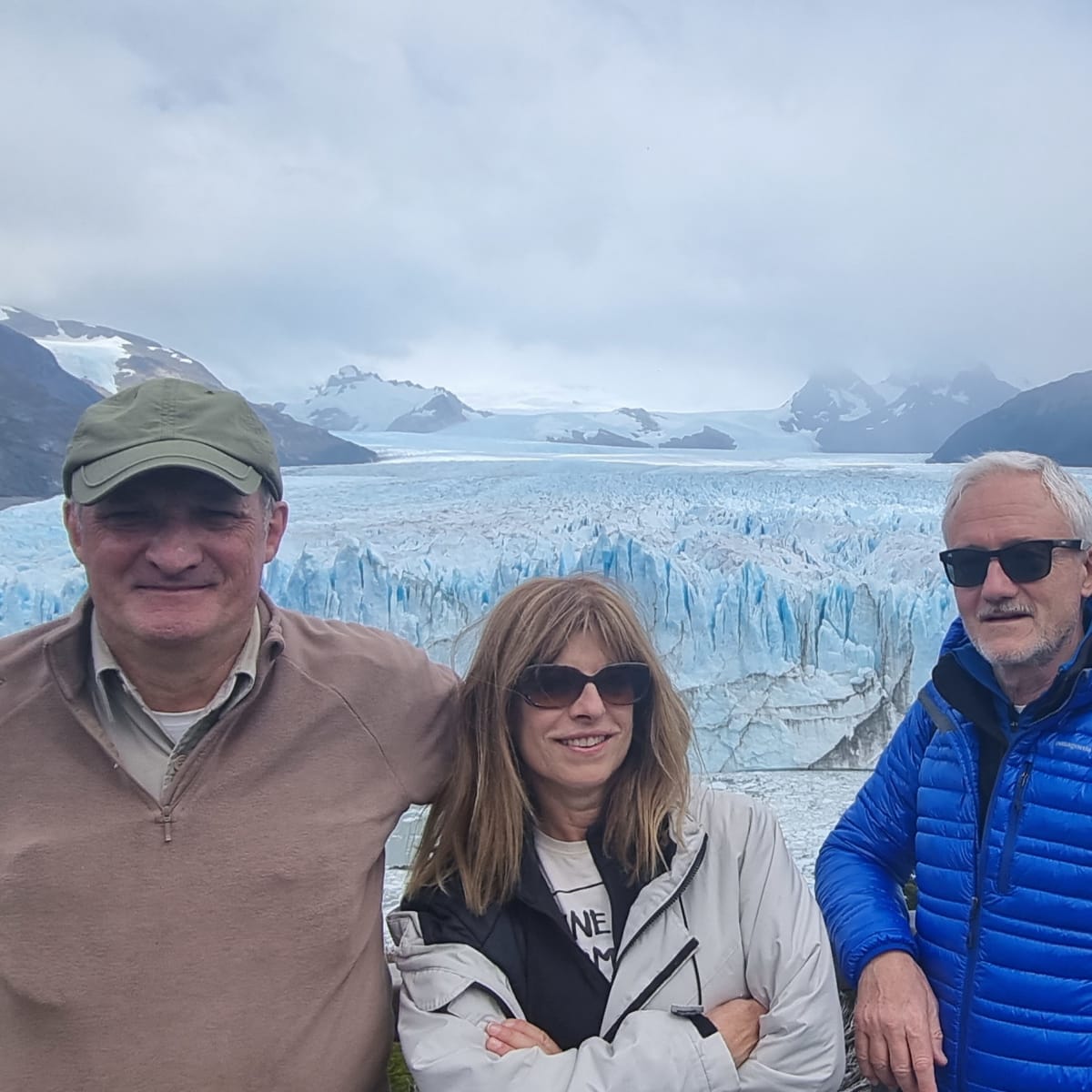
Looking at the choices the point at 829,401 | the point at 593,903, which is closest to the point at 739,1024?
the point at 593,903

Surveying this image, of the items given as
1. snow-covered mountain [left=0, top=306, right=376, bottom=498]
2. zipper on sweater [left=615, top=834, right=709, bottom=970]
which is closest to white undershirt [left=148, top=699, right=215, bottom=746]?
zipper on sweater [left=615, top=834, right=709, bottom=970]

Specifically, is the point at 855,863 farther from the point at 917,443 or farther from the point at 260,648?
the point at 917,443

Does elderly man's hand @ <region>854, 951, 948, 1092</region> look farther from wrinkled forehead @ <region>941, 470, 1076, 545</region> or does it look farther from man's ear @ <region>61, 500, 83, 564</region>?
man's ear @ <region>61, 500, 83, 564</region>

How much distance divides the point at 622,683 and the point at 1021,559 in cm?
64

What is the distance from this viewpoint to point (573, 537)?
376 cm

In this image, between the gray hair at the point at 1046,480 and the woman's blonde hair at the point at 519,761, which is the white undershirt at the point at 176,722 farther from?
the gray hair at the point at 1046,480

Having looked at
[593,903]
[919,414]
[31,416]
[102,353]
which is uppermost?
[102,353]

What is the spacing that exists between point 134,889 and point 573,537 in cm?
277

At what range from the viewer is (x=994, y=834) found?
1258 mm

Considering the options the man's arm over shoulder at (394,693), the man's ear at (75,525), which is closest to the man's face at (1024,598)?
the man's arm over shoulder at (394,693)

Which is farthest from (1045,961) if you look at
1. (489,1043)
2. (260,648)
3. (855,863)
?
(260,648)

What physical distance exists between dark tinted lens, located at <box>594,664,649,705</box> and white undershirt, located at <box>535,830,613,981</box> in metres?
0.22

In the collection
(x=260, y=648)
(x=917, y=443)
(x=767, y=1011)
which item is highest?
(x=917, y=443)

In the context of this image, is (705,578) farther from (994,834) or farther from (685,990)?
(685,990)
